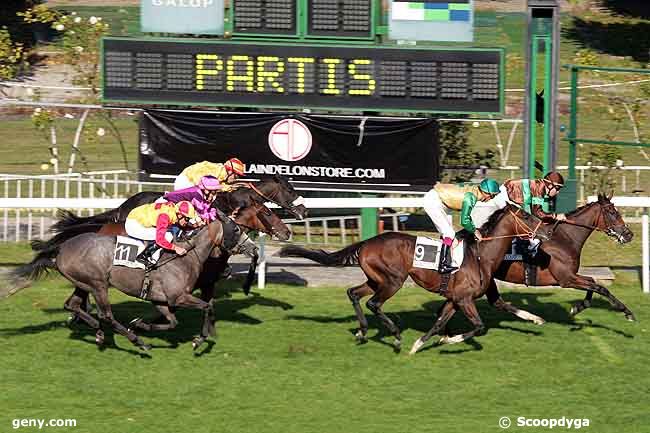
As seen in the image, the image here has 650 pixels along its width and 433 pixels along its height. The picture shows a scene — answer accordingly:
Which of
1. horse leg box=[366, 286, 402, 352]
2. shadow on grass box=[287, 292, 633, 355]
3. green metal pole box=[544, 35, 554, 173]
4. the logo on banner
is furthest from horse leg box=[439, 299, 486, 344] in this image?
the logo on banner

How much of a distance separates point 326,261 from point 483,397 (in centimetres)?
231

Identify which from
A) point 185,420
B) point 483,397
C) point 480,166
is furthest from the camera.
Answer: point 480,166

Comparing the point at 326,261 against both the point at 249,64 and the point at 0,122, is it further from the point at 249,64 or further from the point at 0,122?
the point at 0,122

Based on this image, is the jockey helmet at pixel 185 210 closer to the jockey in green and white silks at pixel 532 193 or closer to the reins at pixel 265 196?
the reins at pixel 265 196

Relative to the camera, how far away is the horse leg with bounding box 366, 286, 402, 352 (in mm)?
10969

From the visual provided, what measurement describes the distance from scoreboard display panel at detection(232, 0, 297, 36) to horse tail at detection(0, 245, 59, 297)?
395 centimetres

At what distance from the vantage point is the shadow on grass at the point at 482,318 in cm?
1167

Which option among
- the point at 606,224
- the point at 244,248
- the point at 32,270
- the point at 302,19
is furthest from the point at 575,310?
the point at 32,270

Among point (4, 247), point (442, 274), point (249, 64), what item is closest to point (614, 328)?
point (442, 274)

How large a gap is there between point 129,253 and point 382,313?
7.31ft

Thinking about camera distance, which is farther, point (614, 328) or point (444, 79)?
point (444, 79)

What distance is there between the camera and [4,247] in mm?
15219

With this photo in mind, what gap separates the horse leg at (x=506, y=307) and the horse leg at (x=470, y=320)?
2.41 feet

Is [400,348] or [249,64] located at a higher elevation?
[249,64]
